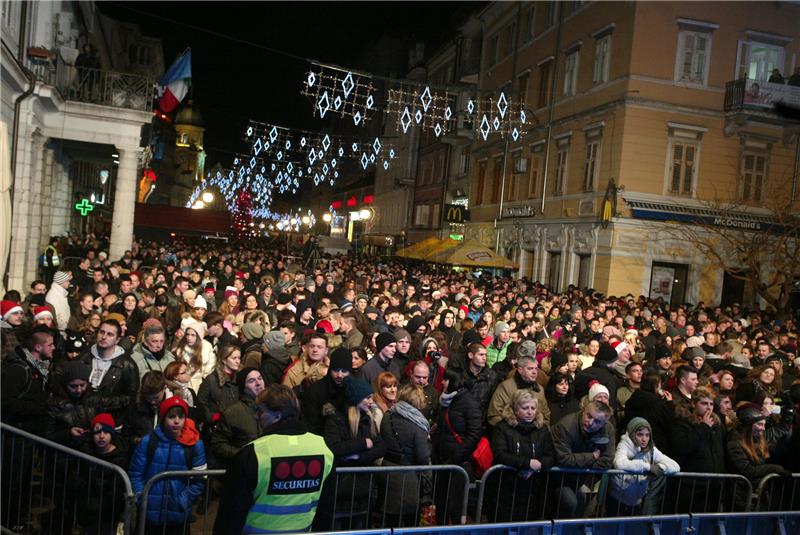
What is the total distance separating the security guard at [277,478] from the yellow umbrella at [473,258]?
20.7m

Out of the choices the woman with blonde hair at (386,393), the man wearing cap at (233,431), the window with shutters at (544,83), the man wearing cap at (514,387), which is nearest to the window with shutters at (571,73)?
the window with shutters at (544,83)

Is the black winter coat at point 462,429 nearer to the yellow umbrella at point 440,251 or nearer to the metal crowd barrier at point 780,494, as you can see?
the metal crowd barrier at point 780,494

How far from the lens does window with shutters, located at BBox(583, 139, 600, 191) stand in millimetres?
26172

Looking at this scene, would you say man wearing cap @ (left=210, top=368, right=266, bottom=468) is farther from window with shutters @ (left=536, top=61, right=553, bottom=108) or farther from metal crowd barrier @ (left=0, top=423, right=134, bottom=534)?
window with shutters @ (left=536, top=61, right=553, bottom=108)

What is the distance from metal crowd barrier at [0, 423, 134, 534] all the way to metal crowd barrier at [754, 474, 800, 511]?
538cm

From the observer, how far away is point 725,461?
22.0ft

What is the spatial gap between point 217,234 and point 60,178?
10.9m

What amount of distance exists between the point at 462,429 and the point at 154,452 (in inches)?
104

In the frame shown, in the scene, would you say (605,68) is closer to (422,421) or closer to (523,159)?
(523,159)

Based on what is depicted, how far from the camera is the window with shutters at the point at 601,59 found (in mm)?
26108

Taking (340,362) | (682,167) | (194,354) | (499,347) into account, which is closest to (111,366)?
(194,354)

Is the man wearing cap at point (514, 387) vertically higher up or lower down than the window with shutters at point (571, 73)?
lower down

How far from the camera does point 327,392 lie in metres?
6.23

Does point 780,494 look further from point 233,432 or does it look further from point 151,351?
point 151,351
